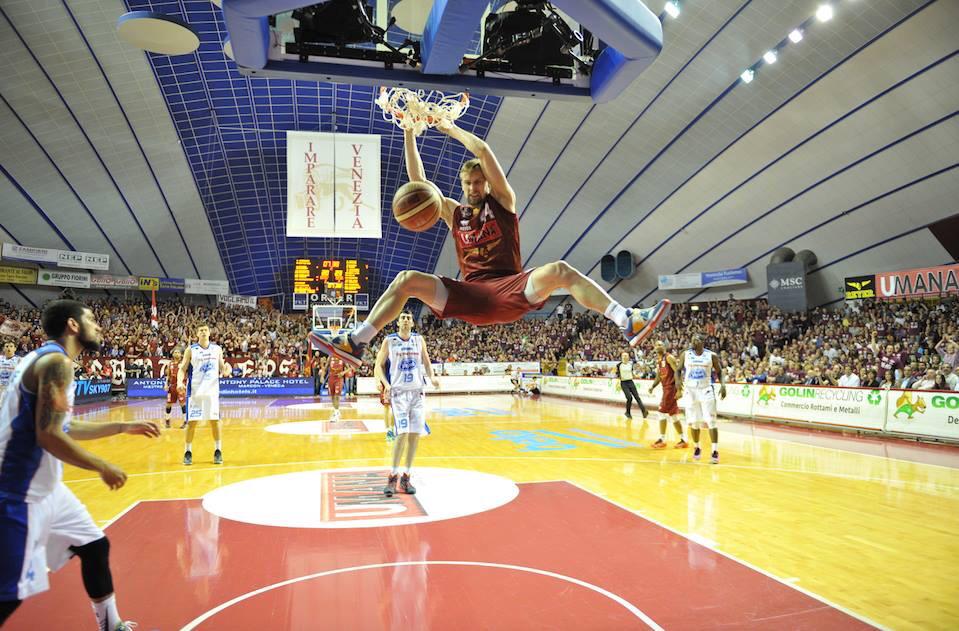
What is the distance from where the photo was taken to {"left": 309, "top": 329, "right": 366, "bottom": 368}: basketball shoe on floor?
3.50 metres

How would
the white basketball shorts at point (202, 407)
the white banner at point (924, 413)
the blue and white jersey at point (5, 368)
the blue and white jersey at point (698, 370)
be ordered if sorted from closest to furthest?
the white basketball shorts at point (202, 407) < the blue and white jersey at point (698, 370) < the white banner at point (924, 413) < the blue and white jersey at point (5, 368)

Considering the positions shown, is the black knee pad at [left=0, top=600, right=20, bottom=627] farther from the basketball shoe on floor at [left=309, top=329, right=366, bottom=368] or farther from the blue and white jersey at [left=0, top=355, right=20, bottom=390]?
the blue and white jersey at [left=0, top=355, right=20, bottom=390]

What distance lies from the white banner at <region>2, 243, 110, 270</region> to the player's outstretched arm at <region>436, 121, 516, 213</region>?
31496 mm

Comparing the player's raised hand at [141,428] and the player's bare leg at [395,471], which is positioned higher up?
the player's raised hand at [141,428]

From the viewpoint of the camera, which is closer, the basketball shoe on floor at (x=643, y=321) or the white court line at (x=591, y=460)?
the basketball shoe on floor at (x=643, y=321)

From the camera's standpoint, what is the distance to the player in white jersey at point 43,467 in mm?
2705

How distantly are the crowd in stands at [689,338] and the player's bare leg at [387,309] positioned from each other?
13.5m

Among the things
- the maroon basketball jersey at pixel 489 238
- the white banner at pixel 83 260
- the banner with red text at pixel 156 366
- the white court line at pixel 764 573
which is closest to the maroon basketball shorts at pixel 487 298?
the maroon basketball jersey at pixel 489 238

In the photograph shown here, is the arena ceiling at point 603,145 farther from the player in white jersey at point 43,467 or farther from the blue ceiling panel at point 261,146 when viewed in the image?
the player in white jersey at point 43,467

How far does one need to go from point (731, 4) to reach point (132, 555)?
20.7 m

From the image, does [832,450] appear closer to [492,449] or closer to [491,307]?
[492,449]

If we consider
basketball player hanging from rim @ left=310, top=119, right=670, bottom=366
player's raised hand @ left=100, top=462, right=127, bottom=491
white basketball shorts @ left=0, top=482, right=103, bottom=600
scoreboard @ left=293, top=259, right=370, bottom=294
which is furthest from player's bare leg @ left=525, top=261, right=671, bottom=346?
scoreboard @ left=293, top=259, right=370, bottom=294

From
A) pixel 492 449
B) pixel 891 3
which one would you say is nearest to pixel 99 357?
pixel 492 449

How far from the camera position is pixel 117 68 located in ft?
74.3
